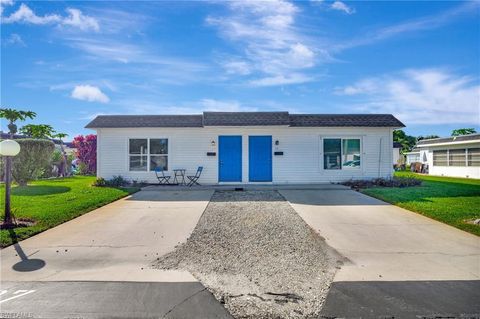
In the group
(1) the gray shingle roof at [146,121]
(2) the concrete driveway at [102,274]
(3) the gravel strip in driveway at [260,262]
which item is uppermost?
(1) the gray shingle roof at [146,121]

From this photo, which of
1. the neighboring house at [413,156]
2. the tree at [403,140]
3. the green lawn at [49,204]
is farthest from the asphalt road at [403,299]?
the tree at [403,140]

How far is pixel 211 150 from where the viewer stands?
548 inches

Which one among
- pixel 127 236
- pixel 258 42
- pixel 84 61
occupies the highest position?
pixel 258 42

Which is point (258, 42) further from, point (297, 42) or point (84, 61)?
point (84, 61)

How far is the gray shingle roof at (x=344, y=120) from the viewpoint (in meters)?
13.8

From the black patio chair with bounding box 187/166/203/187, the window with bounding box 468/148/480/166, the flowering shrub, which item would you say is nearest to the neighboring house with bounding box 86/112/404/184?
the black patio chair with bounding box 187/166/203/187

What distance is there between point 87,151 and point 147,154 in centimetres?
1046

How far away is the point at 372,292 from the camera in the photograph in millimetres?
3422

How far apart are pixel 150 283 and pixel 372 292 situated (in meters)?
2.79

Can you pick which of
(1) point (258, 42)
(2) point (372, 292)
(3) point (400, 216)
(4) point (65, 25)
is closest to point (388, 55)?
(1) point (258, 42)

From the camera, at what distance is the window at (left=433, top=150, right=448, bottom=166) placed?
2383 centimetres

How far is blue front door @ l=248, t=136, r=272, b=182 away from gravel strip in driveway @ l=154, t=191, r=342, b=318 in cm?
Answer: 623

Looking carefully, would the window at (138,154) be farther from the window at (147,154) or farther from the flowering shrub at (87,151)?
the flowering shrub at (87,151)

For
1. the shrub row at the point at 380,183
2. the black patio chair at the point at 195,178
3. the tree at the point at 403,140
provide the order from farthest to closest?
the tree at the point at 403,140
the black patio chair at the point at 195,178
the shrub row at the point at 380,183
